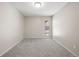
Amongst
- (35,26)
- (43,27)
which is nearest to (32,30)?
(35,26)

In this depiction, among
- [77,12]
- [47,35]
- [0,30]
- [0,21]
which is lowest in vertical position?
[47,35]

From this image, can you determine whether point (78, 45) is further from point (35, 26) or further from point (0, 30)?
point (35, 26)

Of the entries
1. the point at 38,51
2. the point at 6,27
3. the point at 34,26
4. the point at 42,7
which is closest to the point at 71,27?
the point at 38,51

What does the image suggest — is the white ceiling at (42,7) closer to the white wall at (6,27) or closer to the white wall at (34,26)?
the white wall at (6,27)

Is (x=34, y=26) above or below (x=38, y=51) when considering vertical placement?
above

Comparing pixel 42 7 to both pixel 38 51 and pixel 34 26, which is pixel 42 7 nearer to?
pixel 38 51

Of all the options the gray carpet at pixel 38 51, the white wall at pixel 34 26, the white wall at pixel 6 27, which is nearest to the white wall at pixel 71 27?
the gray carpet at pixel 38 51

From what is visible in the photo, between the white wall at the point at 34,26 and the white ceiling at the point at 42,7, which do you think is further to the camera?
the white wall at the point at 34,26

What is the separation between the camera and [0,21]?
108 inches

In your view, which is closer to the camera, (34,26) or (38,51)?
(38,51)

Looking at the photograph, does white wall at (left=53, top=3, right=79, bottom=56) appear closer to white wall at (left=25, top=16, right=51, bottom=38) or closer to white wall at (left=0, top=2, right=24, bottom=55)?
white wall at (left=0, top=2, right=24, bottom=55)

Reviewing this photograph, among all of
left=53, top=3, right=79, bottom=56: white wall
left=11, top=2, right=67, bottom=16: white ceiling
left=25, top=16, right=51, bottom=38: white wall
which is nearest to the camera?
left=53, top=3, right=79, bottom=56: white wall

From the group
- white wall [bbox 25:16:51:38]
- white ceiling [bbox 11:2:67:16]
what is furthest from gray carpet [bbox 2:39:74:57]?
white wall [bbox 25:16:51:38]

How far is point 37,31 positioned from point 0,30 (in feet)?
15.9
